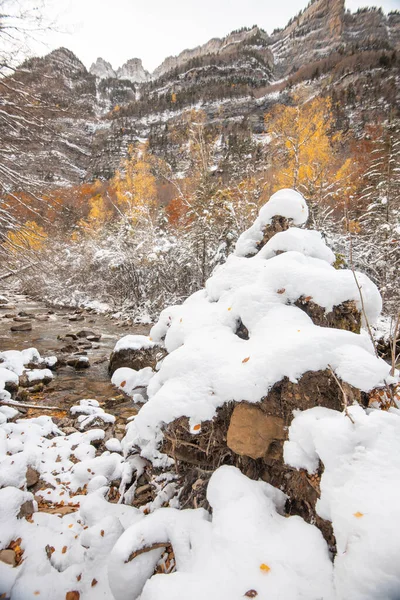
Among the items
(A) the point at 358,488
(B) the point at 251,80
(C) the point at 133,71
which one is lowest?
(A) the point at 358,488

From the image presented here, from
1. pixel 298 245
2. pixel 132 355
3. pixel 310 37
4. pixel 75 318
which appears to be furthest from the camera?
pixel 310 37

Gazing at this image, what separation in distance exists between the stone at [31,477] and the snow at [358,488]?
2.78m

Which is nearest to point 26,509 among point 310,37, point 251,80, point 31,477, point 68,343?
point 31,477

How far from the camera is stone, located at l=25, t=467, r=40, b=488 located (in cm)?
280

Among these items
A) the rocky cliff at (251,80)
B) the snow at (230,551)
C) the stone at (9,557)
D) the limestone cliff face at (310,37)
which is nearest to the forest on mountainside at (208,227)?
the stone at (9,557)

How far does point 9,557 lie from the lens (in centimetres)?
194

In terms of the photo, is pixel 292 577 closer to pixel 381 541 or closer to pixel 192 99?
pixel 381 541

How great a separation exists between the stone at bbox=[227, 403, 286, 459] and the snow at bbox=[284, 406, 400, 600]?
0.61 feet

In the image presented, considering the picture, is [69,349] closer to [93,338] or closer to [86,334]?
[93,338]

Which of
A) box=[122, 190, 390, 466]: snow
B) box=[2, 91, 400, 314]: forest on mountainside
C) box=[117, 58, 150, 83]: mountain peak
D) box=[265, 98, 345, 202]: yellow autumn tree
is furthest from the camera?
box=[117, 58, 150, 83]: mountain peak

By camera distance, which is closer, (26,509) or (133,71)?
(26,509)

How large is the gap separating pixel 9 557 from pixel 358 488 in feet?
8.08

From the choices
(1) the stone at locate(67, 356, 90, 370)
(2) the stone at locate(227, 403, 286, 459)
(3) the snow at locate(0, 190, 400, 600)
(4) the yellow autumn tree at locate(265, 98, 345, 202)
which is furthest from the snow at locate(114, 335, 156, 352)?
(4) the yellow autumn tree at locate(265, 98, 345, 202)

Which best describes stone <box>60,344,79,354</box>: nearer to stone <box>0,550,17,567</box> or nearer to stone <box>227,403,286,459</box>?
stone <box>0,550,17,567</box>
